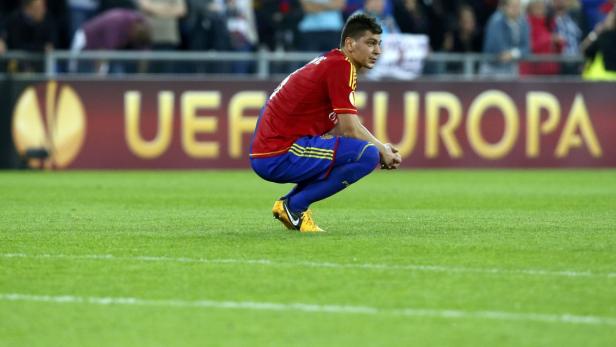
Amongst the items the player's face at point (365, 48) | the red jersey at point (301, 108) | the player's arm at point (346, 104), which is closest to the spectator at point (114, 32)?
the red jersey at point (301, 108)

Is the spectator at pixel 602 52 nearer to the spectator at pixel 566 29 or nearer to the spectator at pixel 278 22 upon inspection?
the spectator at pixel 566 29

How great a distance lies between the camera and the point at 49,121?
786 inches

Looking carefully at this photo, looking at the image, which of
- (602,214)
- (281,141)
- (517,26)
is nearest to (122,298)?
(281,141)

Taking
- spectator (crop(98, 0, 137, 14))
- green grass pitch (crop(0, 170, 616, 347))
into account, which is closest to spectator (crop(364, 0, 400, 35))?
spectator (crop(98, 0, 137, 14))

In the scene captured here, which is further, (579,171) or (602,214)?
(579,171)

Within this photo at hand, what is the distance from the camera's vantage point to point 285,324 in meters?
6.63

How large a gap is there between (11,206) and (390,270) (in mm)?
6393

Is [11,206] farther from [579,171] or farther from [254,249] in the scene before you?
[579,171]

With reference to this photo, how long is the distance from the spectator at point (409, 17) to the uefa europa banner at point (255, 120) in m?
1.67

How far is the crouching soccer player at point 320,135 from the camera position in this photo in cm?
1052

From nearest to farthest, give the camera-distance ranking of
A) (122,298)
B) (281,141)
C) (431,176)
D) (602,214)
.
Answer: (122,298) < (281,141) < (602,214) < (431,176)

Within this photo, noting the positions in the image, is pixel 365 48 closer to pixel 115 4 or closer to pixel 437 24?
pixel 115 4

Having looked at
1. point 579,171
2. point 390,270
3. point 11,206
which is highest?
point 390,270

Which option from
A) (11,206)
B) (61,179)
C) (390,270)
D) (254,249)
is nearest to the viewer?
(390,270)
